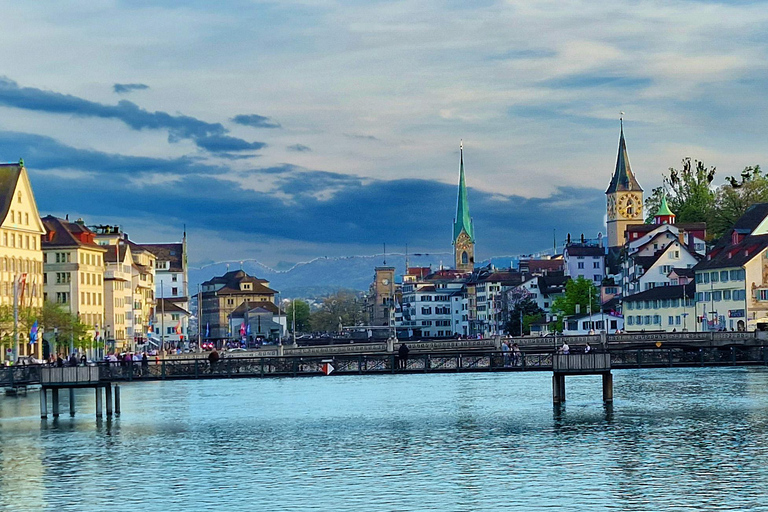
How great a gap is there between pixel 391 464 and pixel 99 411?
32.5 metres

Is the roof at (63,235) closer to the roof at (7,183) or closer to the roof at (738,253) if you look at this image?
the roof at (7,183)

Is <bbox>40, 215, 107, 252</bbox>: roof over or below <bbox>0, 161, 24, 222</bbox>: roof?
below

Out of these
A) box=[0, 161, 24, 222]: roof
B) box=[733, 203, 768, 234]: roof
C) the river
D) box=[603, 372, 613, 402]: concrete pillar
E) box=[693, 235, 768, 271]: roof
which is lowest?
the river

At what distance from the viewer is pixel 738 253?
7082 inches

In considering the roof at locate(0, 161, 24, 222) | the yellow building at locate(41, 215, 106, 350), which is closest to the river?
the roof at locate(0, 161, 24, 222)

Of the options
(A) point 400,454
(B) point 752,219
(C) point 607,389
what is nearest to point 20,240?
(B) point 752,219

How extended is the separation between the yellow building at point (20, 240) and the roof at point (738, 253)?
78.4m

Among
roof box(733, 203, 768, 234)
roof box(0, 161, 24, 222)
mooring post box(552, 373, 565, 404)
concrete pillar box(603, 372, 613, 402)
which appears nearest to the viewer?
mooring post box(552, 373, 565, 404)

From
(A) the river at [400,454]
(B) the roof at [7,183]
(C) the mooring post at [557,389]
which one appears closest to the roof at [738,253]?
(A) the river at [400,454]

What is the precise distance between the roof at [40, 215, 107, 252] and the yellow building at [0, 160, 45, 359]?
29.0ft

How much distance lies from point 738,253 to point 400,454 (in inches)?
4978

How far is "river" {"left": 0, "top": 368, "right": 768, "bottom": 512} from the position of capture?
47.9m

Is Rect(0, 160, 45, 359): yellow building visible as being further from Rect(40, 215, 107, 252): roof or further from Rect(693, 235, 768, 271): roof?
Rect(693, 235, 768, 271): roof

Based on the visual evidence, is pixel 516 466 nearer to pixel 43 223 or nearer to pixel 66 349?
pixel 66 349
